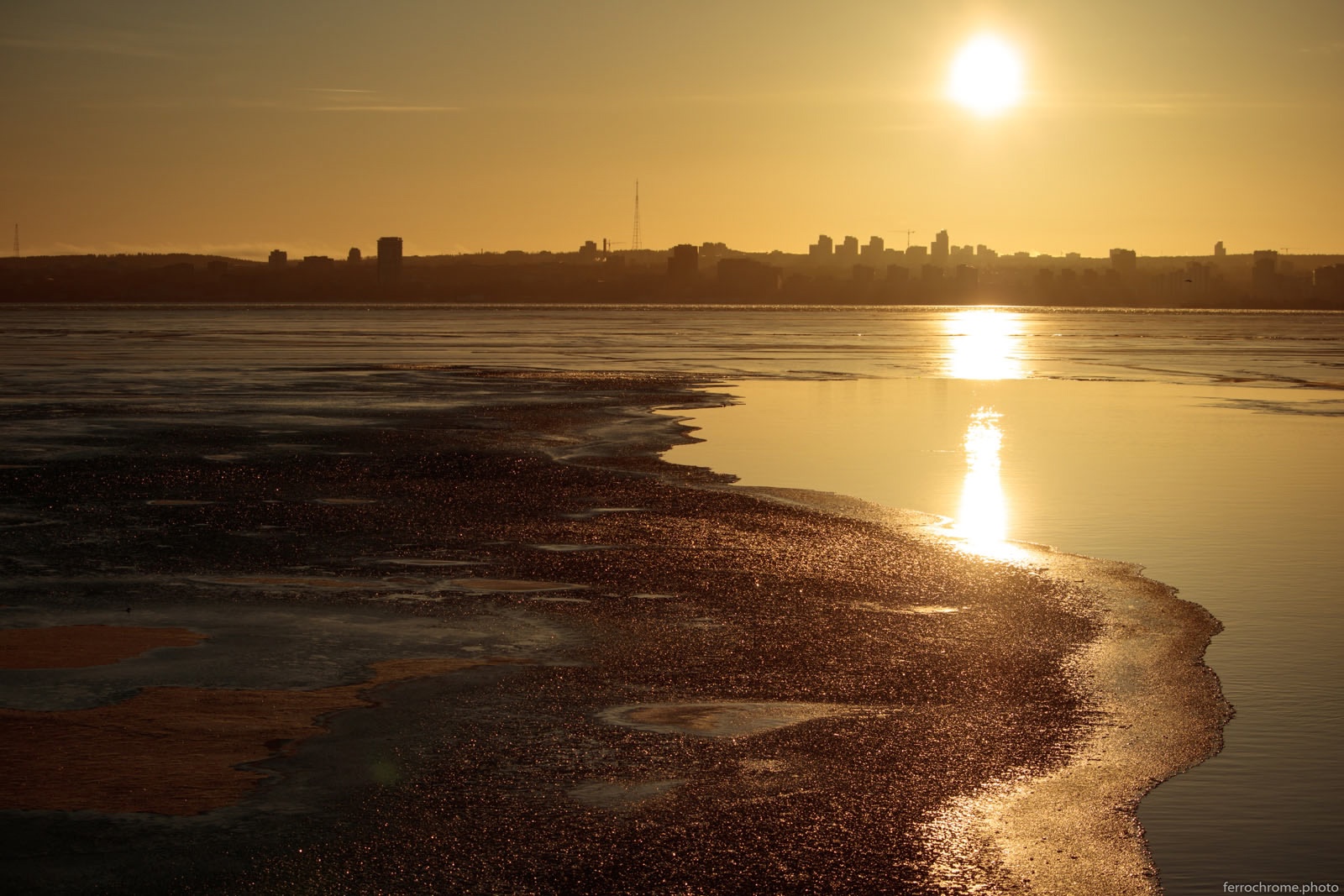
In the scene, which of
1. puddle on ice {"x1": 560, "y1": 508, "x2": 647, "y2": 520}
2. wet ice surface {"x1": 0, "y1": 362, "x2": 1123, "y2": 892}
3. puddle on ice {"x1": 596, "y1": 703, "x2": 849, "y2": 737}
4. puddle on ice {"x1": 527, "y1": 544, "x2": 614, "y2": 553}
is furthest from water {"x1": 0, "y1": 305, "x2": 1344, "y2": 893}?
puddle on ice {"x1": 527, "y1": 544, "x2": 614, "y2": 553}

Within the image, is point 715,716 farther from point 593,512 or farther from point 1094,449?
point 1094,449

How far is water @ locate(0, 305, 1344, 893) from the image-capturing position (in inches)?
320

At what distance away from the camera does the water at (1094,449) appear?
8133mm

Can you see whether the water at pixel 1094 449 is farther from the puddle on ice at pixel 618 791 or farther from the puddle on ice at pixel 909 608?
the puddle on ice at pixel 618 791

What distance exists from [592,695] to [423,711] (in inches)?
45.2

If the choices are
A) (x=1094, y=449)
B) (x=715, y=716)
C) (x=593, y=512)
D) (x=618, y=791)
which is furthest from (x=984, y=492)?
(x=618, y=791)

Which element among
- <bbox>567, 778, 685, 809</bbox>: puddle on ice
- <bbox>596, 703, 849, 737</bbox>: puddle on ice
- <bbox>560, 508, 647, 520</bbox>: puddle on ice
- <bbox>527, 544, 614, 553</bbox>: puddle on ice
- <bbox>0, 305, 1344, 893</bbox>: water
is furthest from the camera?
<bbox>560, 508, 647, 520</bbox>: puddle on ice

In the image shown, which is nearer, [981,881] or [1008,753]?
[981,881]

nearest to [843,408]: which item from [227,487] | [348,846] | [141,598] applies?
[227,487]

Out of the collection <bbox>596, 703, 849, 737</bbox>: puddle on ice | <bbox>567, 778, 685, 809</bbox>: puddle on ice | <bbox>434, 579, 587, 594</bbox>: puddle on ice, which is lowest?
<bbox>434, 579, 587, 594</bbox>: puddle on ice

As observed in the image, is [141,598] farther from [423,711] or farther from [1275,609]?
[1275,609]

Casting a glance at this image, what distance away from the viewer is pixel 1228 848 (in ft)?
23.2

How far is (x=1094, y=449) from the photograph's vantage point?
25953 mm

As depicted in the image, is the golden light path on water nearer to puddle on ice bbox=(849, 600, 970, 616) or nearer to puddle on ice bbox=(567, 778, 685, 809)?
puddle on ice bbox=(849, 600, 970, 616)
